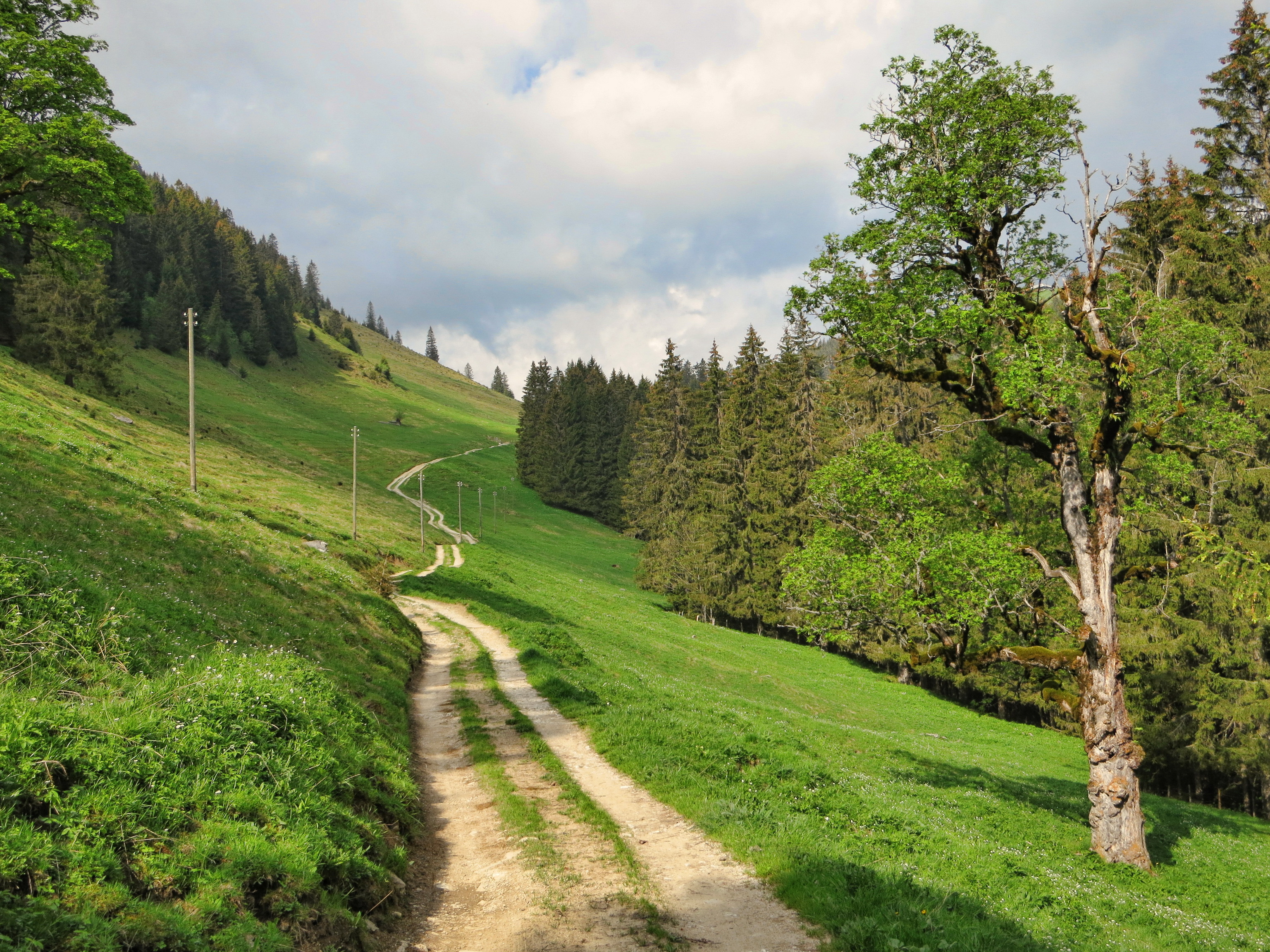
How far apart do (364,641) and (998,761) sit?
80.2ft

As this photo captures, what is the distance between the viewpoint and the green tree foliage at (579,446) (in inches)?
4171

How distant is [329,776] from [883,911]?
23.2 ft

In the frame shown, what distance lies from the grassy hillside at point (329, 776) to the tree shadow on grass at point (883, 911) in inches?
1.4

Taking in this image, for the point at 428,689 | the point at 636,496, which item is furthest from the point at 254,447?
the point at 428,689

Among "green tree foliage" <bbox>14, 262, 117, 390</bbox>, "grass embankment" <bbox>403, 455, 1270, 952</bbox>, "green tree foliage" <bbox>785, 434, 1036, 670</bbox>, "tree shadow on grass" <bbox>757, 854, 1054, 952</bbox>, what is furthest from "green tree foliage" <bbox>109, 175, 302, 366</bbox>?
"tree shadow on grass" <bbox>757, 854, 1054, 952</bbox>

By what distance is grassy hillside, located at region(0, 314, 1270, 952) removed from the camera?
5.66m

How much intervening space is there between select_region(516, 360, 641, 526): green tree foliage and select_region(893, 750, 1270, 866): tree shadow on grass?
261 feet

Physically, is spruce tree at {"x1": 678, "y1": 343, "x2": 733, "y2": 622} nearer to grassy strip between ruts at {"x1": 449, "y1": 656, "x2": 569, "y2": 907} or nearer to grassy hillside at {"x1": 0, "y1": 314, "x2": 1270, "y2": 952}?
grassy hillside at {"x1": 0, "y1": 314, "x2": 1270, "y2": 952}

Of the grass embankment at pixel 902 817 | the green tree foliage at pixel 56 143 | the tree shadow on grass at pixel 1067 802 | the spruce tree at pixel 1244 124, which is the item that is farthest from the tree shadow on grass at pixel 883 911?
the spruce tree at pixel 1244 124

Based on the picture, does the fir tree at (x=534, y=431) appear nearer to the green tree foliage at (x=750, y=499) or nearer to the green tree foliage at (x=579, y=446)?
the green tree foliage at (x=579, y=446)

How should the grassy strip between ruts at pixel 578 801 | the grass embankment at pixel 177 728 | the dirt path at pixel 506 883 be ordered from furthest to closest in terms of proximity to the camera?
1. the grassy strip between ruts at pixel 578 801
2. the dirt path at pixel 506 883
3. the grass embankment at pixel 177 728

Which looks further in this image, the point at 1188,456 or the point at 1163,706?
the point at 1163,706

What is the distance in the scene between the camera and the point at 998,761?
83.0 feet

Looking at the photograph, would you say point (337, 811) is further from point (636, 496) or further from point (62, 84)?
point (636, 496)
